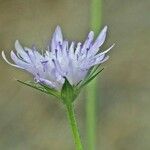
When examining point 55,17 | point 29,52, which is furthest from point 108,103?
point 29,52

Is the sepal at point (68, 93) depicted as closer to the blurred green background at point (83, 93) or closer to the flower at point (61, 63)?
the flower at point (61, 63)

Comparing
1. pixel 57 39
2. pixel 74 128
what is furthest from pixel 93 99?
pixel 74 128

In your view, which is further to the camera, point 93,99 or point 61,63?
point 93,99

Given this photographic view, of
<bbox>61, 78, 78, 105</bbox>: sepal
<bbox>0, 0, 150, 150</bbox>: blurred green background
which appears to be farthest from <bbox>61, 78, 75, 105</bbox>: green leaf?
<bbox>0, 0, 150, 150</bbox>: blurred green background

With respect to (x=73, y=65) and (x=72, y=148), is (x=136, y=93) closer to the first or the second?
(x=72, y=148)

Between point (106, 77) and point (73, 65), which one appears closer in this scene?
point (73, 65)

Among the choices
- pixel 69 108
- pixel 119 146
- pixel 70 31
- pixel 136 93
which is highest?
pixel 70 31

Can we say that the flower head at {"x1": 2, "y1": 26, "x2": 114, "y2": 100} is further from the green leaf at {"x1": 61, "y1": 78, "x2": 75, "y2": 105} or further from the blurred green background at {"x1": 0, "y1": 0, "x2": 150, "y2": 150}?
the blurred green background at {"x1": 0, "y1": 0, "x2": 150, "y2": 150}

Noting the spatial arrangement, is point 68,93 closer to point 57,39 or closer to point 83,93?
point 57,39
